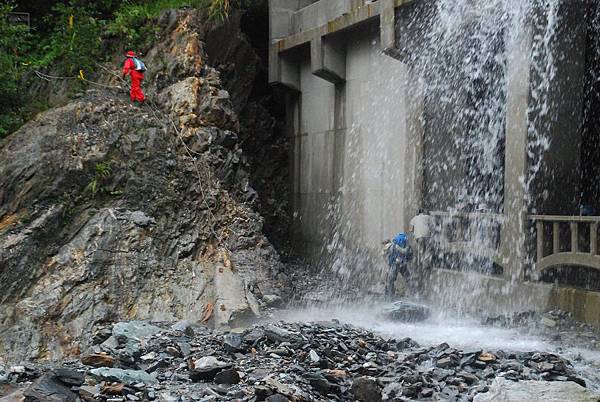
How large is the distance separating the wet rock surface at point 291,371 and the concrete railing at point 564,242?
243cm

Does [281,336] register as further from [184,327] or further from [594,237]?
[594,237]

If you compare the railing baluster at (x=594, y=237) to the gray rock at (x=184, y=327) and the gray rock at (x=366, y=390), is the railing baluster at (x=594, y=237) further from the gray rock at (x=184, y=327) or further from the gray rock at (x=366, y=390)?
the gray rock at (x=184, y=327)

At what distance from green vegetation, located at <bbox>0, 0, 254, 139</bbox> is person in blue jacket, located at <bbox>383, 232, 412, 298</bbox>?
7.25m

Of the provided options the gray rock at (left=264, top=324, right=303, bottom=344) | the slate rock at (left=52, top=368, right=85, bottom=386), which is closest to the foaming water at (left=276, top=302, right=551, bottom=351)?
the gray rock at (left=264, top=324, right=303, bottom=344)

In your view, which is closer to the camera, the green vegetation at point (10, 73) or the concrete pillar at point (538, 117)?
the concrete pillar at point (538, 117)

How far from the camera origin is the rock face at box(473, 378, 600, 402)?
4.81 m

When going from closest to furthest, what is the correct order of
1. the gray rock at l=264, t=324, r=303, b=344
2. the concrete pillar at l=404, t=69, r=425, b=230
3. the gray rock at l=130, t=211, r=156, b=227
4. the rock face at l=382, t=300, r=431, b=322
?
the gray rock at l=264, t=324, r=303, b=344 → the rock face at l=382, t=300, r=431, b=322 → the gray rock at l=130, t=211, r=156, b=227 → the concrete pillar at l=404, t=69, r=425, b=230

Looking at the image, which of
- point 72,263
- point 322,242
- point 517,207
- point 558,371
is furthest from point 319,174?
point 558,371

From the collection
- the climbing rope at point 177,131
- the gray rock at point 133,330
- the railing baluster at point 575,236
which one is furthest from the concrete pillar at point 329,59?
Result: the gray rock at point 133,330

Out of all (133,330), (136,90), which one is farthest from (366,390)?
(136,90)

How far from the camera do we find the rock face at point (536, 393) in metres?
4.81

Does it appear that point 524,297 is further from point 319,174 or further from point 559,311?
point 319,174

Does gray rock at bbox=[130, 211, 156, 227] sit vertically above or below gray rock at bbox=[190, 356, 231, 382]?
above

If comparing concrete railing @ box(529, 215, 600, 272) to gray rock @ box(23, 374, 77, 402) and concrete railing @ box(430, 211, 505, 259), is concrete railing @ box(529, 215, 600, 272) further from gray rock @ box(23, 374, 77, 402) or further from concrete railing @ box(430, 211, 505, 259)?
gray rock @ box(23, 374, 77, 402)
